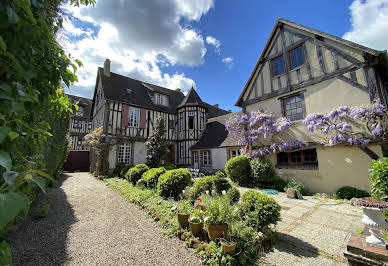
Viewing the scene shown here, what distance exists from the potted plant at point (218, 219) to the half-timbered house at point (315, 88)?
5593mm

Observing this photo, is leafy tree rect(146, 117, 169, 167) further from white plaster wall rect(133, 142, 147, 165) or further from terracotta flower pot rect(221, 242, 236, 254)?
terracotta flower pot rect(221, 242, 236, 254)

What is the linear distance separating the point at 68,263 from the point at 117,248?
0.75 metres

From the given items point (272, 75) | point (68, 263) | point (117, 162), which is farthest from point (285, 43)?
point (117, 162)

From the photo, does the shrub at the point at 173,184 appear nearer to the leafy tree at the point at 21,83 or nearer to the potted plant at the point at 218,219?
the potted plant at the point at 218,219

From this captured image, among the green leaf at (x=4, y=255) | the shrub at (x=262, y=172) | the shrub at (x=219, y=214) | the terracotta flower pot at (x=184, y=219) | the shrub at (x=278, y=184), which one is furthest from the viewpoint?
the shrub at (x=262, y=172)

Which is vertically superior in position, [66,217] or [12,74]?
[12,74]

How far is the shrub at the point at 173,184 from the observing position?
5.86 meters

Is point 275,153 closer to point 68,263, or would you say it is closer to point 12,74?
point 68,263

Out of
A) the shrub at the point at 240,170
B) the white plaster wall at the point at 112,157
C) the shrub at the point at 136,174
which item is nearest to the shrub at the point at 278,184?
the shrub at the point at 240,170

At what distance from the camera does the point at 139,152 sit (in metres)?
13.7

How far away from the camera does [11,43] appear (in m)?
1.00

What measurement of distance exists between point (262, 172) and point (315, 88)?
4.27m

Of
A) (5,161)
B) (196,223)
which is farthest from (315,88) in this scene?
(5,161)

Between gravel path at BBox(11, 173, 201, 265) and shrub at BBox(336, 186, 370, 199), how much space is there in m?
6.11
